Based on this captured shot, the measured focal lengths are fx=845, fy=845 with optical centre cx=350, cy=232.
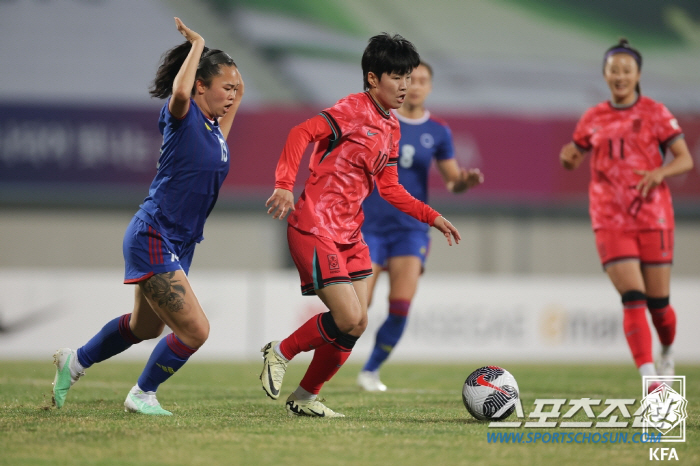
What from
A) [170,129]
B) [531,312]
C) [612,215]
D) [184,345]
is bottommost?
[531,312]

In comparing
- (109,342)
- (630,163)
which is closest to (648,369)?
(630,163)

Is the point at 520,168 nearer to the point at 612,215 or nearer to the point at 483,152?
the point at 483,152

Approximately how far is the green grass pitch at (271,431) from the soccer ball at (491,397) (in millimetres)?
86

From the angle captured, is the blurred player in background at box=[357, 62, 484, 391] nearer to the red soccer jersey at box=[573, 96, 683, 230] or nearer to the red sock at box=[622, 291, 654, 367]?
the red soccer jersey at box=[573, 96, 683, 230]

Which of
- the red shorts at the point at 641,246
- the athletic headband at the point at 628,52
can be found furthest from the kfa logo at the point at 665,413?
the athletic headband at the point at 628,52

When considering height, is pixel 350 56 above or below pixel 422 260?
above

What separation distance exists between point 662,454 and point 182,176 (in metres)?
2.84

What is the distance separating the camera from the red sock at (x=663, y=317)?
21.0 ft

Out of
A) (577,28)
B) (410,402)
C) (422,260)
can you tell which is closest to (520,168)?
(577,28)

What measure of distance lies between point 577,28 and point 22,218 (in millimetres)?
12888

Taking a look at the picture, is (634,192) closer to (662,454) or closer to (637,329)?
(637,329)

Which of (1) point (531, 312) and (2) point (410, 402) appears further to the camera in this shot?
(1) point (531, 312)

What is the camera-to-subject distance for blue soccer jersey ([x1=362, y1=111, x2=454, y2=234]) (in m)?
7.02

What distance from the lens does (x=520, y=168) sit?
17.1m
